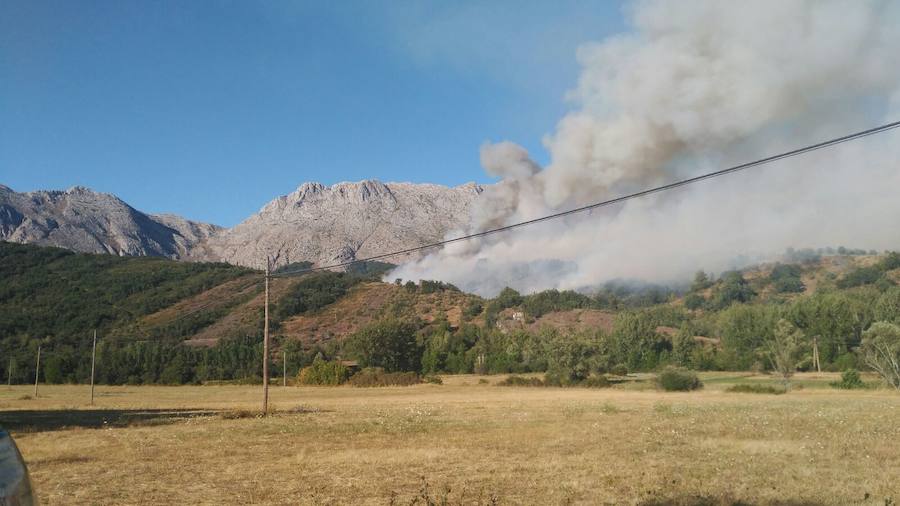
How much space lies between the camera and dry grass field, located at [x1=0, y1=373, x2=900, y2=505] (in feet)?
39.3

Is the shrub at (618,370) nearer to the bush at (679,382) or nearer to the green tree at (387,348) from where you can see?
the bush at (679,382)

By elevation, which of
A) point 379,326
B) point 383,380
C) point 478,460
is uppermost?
point 379,326

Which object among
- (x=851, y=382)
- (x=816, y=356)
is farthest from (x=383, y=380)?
(x=816, y=356)

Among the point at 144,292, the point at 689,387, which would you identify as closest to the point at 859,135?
the point at 689,387

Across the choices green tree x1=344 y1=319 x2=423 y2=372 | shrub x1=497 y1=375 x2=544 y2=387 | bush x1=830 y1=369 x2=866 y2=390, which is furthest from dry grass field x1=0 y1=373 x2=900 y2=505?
green tree x1=344 y1=319 x2=423 y2=372

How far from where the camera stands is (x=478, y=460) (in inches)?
646

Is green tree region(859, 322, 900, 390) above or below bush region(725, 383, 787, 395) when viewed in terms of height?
above

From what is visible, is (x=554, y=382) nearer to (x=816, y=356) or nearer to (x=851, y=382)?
(x=851, y=382)

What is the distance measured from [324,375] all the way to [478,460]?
7520 centimetres

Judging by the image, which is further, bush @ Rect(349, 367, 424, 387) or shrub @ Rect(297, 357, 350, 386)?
shrub @ Rect(297, 357, 350, 386)

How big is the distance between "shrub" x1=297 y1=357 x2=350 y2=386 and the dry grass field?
5854 cm

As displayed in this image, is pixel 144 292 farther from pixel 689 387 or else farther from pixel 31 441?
pixel 31 441

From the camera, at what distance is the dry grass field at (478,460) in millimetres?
11984

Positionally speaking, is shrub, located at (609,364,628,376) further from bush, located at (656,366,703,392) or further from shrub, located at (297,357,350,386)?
shrub, located at (297,357,350,386)
